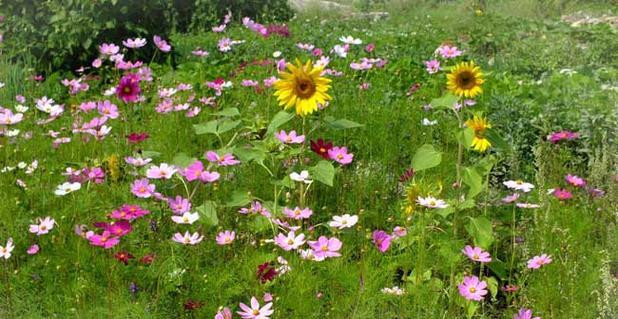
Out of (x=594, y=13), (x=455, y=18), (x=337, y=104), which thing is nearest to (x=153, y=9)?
(x=337, y=104)

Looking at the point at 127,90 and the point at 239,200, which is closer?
the point at 239,200

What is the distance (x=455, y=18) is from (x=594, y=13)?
2.48m

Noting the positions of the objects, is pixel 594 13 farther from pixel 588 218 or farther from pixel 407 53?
pixel 588 218

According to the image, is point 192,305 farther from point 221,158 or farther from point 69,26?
point 69,26

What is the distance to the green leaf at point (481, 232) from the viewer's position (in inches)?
111

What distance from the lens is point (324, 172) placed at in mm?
3162

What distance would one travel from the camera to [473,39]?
9.57m

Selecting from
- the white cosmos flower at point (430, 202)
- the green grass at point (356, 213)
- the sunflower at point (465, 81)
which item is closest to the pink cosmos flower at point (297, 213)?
the green grass at point (356, 213)

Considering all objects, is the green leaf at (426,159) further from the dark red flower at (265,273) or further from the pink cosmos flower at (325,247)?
the dark red flower at (265,273)

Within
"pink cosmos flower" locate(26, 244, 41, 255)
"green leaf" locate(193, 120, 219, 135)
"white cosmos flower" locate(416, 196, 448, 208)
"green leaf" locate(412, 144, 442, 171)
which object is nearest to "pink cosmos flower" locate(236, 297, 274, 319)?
"white cosmos flower" locate(416, 196, 448, 208)

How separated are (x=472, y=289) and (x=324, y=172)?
81 centimetres

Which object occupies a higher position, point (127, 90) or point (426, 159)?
point (426, 159)

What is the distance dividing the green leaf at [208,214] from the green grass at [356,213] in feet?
0.27

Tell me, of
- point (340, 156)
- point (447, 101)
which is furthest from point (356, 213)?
point (447, 101)
